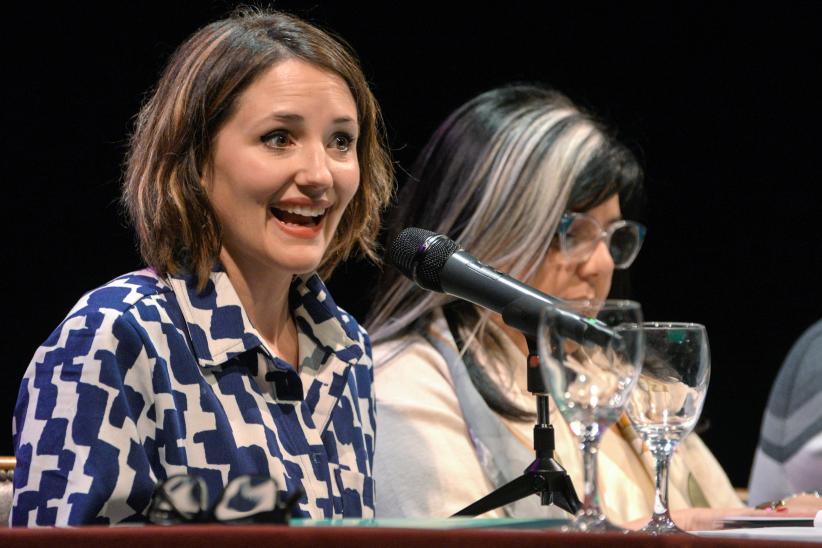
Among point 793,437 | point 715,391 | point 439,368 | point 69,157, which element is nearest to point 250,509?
point 439,368

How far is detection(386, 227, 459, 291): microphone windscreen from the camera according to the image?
57.6 inches

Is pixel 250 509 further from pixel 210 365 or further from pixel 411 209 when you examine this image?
pixel 411 209

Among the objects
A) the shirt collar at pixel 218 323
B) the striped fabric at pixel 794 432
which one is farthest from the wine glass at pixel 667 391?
the striped fabric at pixel 794 432

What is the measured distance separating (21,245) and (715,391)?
2298mm

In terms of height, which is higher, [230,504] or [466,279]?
[466,279]

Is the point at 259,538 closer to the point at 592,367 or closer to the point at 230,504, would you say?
the point at 230,504

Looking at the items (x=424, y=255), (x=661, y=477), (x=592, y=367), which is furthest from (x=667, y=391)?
(x=424, y=255)

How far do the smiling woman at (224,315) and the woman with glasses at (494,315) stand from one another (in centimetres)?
25

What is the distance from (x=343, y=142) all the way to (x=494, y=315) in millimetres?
762

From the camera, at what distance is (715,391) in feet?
12.2

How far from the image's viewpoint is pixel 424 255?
148cm

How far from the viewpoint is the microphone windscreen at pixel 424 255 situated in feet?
4.80

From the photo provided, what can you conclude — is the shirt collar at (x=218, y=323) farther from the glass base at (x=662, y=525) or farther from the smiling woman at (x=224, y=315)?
the glass base at (x=662, y=525)

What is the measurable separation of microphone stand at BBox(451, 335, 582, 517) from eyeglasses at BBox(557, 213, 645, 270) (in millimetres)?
1086
